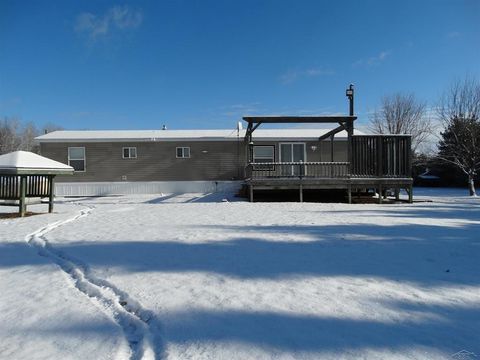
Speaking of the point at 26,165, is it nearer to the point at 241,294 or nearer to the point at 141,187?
the point at 241,294

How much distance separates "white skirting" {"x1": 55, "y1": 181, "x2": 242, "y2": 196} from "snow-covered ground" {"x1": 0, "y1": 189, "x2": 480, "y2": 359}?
47.0 ft

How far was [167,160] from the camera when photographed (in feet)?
72.0

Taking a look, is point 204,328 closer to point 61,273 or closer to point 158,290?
point 158,290

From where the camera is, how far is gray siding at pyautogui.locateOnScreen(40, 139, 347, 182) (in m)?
21.7

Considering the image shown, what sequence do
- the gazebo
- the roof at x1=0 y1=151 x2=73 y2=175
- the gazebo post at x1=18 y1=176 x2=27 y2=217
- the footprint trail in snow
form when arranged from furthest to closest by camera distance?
the gazebo post at x1=18 y1=176 x2=27 y2=217
the gazebo
the roof at x1=0 y1=151 x2=73 y2=175
the footprint trail in snow

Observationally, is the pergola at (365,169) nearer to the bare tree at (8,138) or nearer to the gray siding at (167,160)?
the gray siding at (167,160)

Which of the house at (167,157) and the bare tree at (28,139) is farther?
the bare tree at (28,139)

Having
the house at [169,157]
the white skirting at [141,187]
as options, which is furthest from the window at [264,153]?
the white skirting at [141,187]

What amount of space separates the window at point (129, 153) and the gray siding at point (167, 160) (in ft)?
0.55

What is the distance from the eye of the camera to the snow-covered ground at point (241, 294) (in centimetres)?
286

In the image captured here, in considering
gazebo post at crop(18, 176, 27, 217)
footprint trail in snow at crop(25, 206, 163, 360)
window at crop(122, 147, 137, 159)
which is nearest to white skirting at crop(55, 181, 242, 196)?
window at crop(122, 147, 137, 159)

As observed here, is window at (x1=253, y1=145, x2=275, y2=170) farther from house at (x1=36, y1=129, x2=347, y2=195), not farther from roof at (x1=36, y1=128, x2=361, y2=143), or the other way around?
roof at (x1=36, y1=128, x2=361, y2=143)

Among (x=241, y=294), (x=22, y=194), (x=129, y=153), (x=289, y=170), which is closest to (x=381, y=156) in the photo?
(x=289, y=170)

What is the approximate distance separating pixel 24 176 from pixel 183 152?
11672 millimetres
